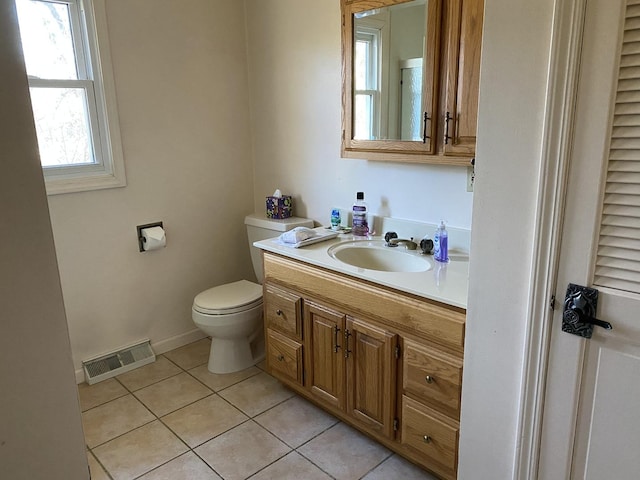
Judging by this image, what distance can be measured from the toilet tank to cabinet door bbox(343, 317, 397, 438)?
978mm

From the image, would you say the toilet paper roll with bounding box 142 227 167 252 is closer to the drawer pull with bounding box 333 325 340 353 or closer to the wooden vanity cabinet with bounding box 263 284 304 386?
the wooden vanity cabinet with bounding box 263 284 304 386

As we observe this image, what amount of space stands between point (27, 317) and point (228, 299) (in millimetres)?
2063

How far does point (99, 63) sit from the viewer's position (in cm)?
251

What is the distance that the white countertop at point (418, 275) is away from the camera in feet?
5.50

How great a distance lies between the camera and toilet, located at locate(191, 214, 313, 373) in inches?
102

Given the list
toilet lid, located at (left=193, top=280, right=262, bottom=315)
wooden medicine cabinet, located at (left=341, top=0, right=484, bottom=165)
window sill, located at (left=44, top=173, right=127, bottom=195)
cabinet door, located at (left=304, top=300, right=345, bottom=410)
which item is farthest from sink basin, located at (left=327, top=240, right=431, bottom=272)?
window sill, located at (left=44, top=173, right=127, bottom=195)

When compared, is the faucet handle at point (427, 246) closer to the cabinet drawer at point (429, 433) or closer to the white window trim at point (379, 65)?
the white window trim at point (379, 65)

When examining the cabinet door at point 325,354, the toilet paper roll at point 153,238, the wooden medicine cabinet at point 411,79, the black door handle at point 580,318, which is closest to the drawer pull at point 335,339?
the cabinet door at point 325,354

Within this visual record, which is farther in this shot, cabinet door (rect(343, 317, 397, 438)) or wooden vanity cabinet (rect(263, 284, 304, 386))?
wooden vanity cabinet (rect(263, 284, 304, 386))

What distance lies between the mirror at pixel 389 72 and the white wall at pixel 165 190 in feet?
3.62

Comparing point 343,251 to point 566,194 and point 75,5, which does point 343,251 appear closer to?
point 566,194

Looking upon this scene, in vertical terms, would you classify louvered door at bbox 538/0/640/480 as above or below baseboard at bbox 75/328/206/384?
above

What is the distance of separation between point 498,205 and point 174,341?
7.93 ft

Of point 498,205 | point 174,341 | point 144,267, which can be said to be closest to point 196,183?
point 144,267
